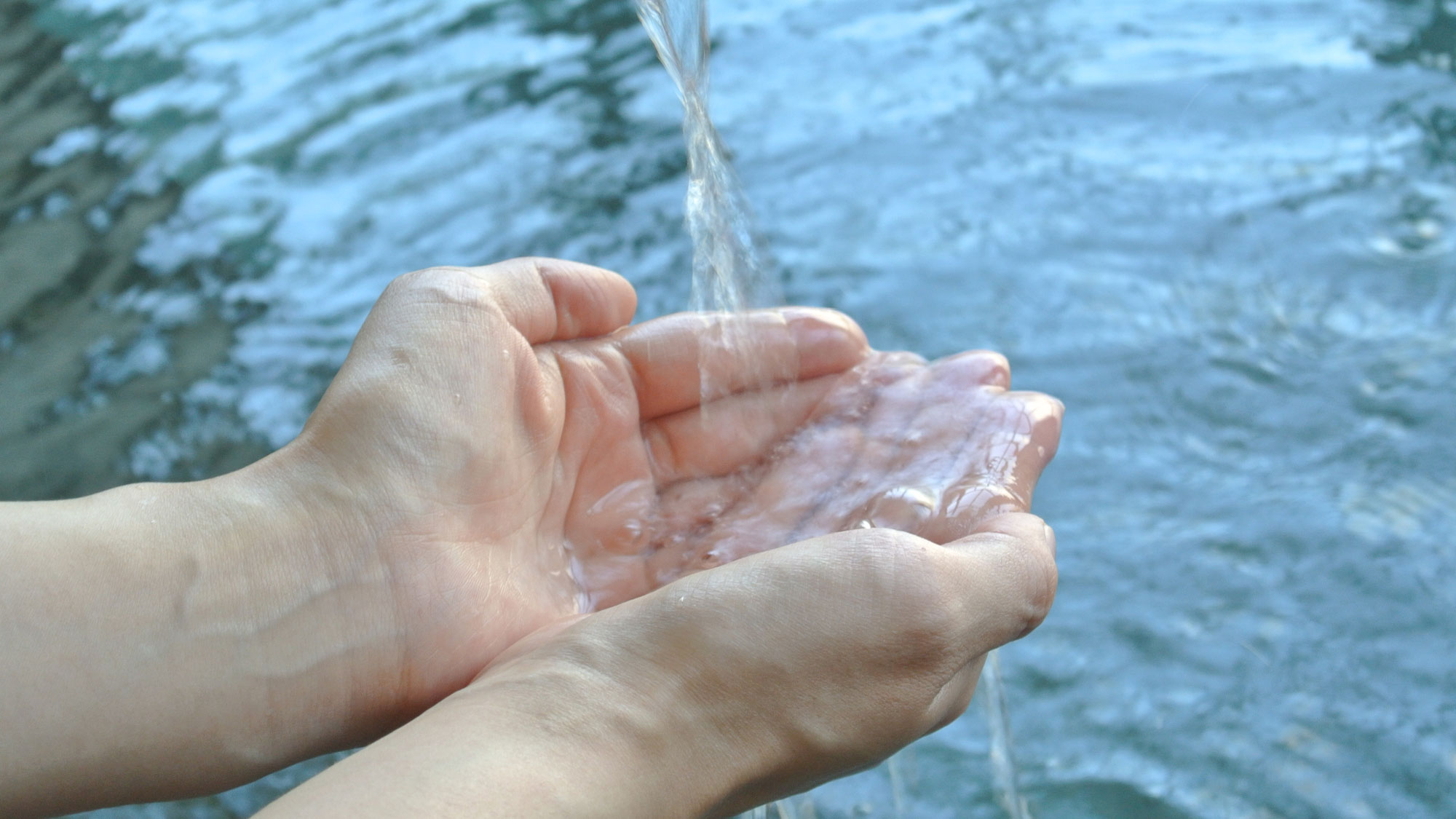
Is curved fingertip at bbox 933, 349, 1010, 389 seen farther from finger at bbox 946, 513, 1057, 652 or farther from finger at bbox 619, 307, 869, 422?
finger at bbox 946, 513, 1057, 652

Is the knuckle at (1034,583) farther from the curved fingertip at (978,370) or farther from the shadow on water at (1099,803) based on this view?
the shadow on water at (1099,803)

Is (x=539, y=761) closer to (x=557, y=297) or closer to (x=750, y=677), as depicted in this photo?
(x=750, y=677)

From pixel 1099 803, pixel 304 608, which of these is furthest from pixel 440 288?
pixel 1099 803

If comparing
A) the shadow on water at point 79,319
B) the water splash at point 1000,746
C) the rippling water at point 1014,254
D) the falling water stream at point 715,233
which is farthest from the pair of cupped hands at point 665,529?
the shadow on water at point 79,319

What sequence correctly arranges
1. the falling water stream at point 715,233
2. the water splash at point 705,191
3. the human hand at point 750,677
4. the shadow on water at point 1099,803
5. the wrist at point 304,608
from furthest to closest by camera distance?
the water splash at point 705,191 < the falling water stream at point 715,233 < the shadow on water at point 1099,803 < the wrist at point 304,608 < the human hand at point 750,677

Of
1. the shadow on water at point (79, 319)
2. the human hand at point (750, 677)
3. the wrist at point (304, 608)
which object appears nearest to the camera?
the human hand at point (750, 677)

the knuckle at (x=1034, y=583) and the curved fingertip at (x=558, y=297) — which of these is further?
the curved fingertip at (x=558, y=297)

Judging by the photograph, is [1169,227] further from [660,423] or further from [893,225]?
[660,423]

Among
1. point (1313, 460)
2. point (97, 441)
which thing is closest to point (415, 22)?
point (97, 441)
